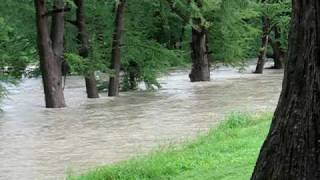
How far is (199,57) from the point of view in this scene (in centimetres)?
3912

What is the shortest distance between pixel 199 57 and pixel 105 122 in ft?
60.2

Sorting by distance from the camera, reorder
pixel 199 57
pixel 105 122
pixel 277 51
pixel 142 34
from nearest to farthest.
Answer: pixel 105 122 < pixel 142 34 < pixel 199 57 < pixel 277 51

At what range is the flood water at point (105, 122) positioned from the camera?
47.4 feet

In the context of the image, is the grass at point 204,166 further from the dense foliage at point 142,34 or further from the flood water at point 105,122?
the dense foliage at point 142,34

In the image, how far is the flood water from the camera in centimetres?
1446

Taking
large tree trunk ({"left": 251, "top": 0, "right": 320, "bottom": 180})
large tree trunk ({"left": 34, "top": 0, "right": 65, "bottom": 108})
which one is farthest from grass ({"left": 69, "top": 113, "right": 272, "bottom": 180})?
large tree trunk ({"left": 34, "top": 0, "right": 65, "bottom": 108})

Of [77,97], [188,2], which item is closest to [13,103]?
[77,97]

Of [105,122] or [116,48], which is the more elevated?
[116,48]

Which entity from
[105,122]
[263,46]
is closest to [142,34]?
[263,46]

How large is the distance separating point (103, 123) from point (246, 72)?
88.8ft

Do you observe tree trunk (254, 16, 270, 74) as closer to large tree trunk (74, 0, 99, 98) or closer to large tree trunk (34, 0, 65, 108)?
large tree trunk (74, 0, 99, 98)

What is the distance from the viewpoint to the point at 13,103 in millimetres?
30984

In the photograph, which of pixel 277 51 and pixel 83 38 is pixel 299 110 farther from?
pixel 277 51

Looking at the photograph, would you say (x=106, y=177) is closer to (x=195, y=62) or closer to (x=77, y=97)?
(x=77, y=97)
